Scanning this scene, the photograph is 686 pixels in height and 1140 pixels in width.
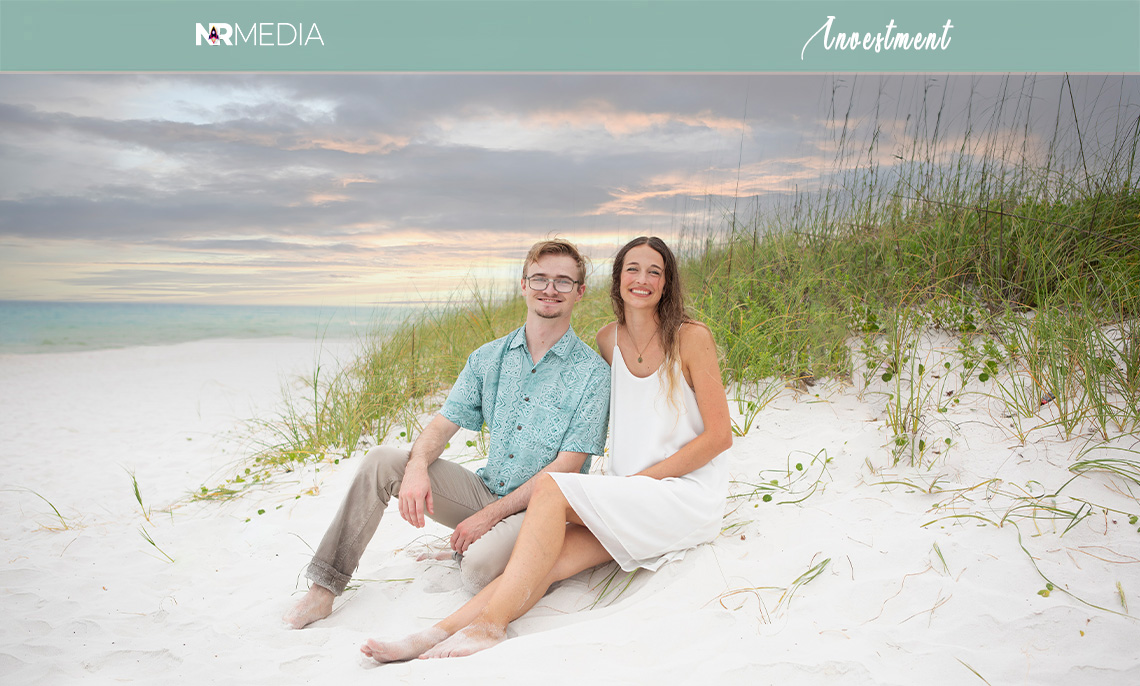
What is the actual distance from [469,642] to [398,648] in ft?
0.78

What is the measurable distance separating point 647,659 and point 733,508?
3.98ft

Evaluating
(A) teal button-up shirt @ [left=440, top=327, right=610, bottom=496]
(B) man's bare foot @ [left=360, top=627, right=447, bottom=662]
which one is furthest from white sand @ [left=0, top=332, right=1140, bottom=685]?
(A) teal button-up shirt @ [left=440, top=327, right=610, bottom=496]

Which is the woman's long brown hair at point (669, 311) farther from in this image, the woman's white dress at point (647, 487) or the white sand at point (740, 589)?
the white sand at point (740, 589)

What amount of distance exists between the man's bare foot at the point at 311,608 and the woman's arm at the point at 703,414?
139 cm

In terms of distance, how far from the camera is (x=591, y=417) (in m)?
2.70

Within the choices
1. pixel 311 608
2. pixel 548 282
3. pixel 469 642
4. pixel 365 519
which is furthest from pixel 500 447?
pixel 311 608

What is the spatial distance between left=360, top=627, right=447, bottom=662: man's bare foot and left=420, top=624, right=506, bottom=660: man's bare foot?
32 mm

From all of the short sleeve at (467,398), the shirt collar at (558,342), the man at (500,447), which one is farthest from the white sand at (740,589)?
the shirt collar at (558,342)

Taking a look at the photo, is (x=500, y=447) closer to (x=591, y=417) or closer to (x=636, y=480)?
(x=591, y=417)

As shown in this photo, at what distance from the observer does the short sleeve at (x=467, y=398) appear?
2871 millimetres

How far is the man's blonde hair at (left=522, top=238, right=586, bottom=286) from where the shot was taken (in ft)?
8.93

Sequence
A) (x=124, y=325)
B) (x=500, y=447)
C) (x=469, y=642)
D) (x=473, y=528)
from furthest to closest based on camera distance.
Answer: (x=124, y=325) → (x=500, y=447) → (x=473, y=528) → (x=469, y=642)

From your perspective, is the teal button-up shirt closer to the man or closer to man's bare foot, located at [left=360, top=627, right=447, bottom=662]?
the man

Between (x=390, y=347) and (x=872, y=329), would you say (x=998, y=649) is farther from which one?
(x=390, y=347)
